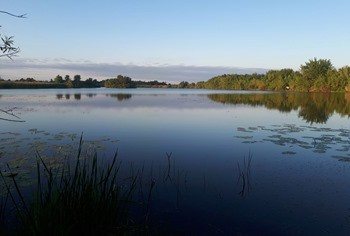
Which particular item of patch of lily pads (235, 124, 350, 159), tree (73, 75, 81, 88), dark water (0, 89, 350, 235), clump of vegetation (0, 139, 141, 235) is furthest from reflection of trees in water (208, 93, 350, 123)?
tree (73, 75, 81, 88)

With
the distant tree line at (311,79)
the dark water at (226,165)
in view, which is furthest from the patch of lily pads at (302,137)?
the distant tree line at (311,79)

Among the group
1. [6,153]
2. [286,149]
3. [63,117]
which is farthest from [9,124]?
[286,149]

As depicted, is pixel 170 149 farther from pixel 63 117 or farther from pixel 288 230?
pixel 63 117

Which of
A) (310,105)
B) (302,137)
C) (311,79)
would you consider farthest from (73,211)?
A: (311,79)

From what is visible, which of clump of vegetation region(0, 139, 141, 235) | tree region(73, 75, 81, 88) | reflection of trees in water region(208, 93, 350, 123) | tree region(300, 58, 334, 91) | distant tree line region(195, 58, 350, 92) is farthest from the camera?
tree region(73, 75, 81, 88)

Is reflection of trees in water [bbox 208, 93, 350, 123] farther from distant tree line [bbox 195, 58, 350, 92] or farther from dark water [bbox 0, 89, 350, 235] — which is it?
distant tree line [bbox 195, 58, 350, 92]

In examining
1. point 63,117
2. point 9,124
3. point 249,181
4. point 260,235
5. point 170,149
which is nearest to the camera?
point 260,235

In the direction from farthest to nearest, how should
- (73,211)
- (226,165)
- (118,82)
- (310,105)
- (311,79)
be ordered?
(118,82)
(311,79)
(310,105)
(226,165)
(73,211)

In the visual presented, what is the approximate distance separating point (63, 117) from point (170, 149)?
45.7ft

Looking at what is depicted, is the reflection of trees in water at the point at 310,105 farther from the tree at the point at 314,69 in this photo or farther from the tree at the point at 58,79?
the tree at the point at 58,79

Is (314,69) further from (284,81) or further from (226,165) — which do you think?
(226,165)

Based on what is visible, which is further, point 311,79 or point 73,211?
point 311,79

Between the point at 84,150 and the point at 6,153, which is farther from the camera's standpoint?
the point at 84,150

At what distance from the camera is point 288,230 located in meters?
7.27
